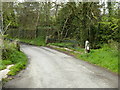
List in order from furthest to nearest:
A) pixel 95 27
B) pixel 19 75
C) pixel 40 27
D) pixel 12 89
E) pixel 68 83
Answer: pixel 40 27 < pixel 95 27 < pixel 19 75 < pixel 68 83 < pixel 12 89

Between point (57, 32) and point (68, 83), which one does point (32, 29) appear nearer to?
point (57, 32)

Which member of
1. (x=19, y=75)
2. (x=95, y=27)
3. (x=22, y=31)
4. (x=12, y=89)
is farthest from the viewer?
(x=22, y=31)

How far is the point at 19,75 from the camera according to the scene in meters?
8.68

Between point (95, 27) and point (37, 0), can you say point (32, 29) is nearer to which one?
point (37, 0)

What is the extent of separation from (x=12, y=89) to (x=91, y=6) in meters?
18.7

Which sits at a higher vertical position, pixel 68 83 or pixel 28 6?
pixel 28 6

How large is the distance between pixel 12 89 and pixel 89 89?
3334 mm

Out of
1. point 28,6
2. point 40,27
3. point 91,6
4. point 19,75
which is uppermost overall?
point 28,6

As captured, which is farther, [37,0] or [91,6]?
[37,0]

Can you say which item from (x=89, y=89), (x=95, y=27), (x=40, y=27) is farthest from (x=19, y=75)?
(x=40, y=27)

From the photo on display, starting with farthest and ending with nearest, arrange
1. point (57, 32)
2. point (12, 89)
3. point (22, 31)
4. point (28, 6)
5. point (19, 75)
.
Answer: point (28, 6), point (22, 31), point (57, 32), point (19, 75), point (12, 89)

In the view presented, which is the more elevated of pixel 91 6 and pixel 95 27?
pixel 91 6

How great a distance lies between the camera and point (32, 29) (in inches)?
1465

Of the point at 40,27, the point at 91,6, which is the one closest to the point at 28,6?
the point at 40,27
